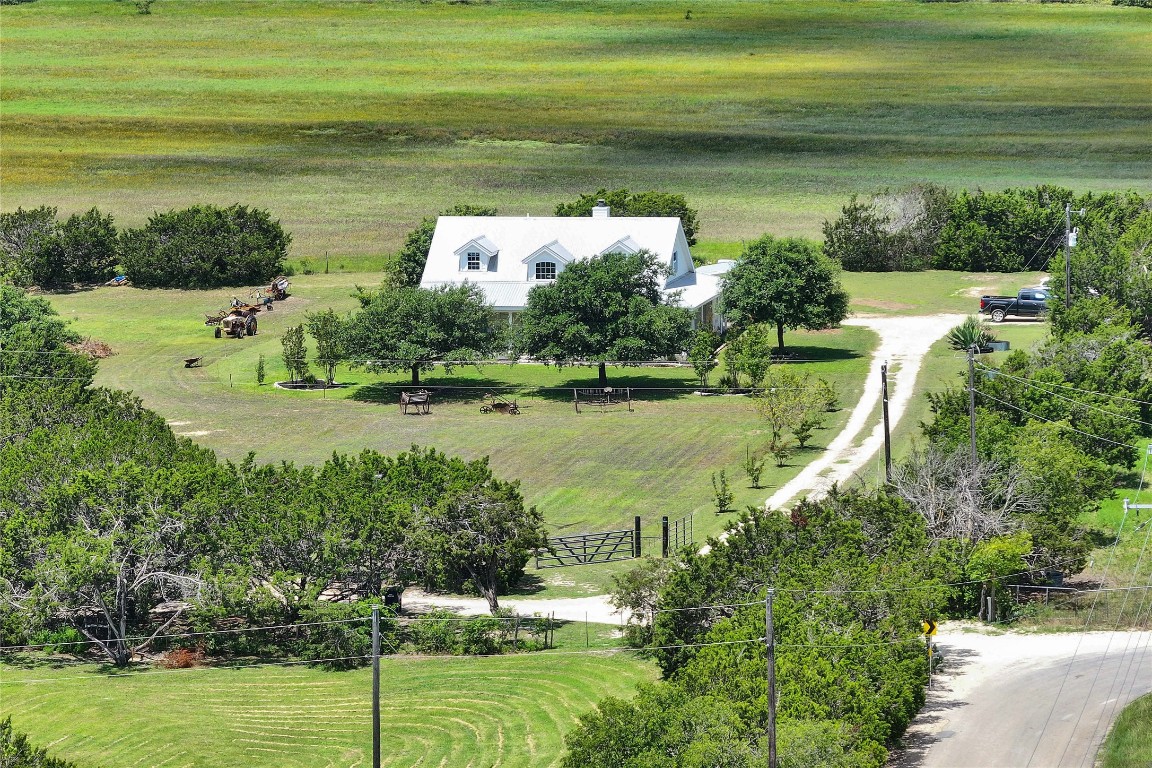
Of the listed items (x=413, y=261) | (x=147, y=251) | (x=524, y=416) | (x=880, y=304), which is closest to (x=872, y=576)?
(x=524, y=416)

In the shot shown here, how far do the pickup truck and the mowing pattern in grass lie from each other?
51.9 meters

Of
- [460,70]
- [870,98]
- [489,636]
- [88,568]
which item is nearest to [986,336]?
[489,636]

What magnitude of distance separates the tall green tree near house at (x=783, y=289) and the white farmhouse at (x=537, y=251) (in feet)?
10.0

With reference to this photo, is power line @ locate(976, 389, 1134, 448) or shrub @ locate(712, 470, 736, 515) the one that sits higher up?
power line @ locate(976, 389, 1134, 448)

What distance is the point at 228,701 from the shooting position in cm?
4722

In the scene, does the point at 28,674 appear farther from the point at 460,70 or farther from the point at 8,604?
the point at 460,70

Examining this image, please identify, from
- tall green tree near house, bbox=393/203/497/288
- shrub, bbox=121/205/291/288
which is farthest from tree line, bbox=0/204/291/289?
tall green tree near house, bbox=393/203/497/288

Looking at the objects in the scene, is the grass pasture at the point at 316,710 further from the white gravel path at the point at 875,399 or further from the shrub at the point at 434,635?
the white gravel path at the point at 875,399

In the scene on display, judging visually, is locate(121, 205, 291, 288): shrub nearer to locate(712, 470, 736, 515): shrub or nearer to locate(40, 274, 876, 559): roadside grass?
locate(40, 274, 876, 559): roadside grass

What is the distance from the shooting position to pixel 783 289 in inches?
3472

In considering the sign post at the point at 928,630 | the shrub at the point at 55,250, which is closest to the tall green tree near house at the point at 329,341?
the shrub at the point at 55,250

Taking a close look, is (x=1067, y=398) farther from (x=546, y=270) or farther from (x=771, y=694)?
(x=546, y=270)

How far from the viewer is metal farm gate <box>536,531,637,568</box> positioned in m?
59.5

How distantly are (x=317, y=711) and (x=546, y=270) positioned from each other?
49.2 meters
